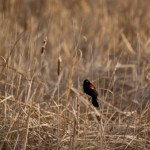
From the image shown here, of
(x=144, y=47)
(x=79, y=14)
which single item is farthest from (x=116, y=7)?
(x=144, y=47)

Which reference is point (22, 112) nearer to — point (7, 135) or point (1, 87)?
point (7, 135)

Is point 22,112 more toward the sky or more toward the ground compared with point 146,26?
more toward the ground

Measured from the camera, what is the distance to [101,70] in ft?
15.8

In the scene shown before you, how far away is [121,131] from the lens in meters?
3.18

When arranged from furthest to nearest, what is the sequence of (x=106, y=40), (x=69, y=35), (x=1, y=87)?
(x=69, y=35)
(x=106, y=40)
(x=1, y=87)

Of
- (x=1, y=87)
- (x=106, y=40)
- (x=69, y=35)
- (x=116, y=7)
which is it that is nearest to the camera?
(x=1, y=87)

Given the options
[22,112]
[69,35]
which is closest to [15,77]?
[22,112]

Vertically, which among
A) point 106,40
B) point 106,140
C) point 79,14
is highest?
point 79,14

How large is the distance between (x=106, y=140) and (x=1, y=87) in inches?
37.4

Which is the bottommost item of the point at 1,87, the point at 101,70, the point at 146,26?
the point at 1,87

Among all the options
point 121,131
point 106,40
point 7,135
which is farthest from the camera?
point 106,40

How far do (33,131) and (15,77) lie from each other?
2.32 ft

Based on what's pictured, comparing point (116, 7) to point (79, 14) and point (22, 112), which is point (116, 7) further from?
point (22, 112)

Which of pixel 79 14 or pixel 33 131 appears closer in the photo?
pixel 33 131
